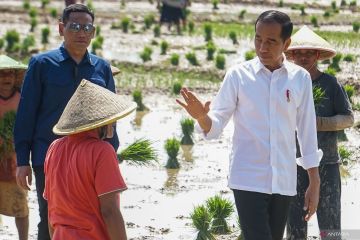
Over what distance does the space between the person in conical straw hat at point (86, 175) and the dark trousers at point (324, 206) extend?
6.40 ft

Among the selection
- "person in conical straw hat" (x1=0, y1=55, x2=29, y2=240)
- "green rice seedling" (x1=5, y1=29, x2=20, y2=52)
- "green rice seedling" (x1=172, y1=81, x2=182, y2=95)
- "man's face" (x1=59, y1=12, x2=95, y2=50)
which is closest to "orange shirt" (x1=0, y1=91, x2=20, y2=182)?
"person in conical straw hat" (x1=0, y1=55, x2=29, y2=240)

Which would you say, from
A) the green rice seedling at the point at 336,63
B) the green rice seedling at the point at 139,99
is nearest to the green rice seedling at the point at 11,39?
the green rice seedling at the point at 139,99

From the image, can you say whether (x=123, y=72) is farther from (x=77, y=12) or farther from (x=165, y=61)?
(x=77, y=12)

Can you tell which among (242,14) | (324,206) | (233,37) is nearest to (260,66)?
(324,206)

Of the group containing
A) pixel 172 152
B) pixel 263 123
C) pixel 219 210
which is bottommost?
pixel 172 152

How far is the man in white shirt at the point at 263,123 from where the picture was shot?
462 cm

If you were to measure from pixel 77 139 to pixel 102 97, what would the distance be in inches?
8.5

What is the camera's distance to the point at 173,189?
9.07 metres

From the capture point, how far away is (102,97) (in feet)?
14.0

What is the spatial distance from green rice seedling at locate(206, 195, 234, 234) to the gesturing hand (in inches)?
97.5

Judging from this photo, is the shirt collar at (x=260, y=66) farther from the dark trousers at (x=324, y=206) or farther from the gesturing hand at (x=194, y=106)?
the dark trousers at (x=324, y=206)

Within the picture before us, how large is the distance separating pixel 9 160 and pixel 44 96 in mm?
1194

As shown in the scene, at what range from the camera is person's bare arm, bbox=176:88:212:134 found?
4.52 m

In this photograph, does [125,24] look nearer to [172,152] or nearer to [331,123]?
[172,152]
